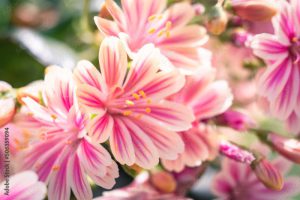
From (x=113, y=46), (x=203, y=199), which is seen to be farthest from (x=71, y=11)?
(x=113, y=46)

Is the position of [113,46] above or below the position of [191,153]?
above

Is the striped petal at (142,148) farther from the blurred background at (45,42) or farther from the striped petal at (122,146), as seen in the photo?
the blurred background at (45,42)

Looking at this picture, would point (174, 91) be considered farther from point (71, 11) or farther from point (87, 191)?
point (71, 11)

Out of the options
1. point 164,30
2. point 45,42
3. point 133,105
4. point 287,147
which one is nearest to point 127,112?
point 133,105

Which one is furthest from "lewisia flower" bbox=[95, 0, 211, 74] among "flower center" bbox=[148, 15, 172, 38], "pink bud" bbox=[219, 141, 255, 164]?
"pink bud" bbox=[219, 141, 255, 164]

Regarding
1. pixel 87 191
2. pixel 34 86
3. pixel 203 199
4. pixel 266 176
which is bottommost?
pixel 203 199

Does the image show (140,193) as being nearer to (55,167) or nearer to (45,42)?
(55,167)

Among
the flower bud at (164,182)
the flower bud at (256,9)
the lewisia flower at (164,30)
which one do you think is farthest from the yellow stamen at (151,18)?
the flower bud at (164,182)

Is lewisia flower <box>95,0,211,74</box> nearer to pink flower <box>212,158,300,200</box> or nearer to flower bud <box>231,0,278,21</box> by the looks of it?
flower bud <box>231,0,278,21</box>
